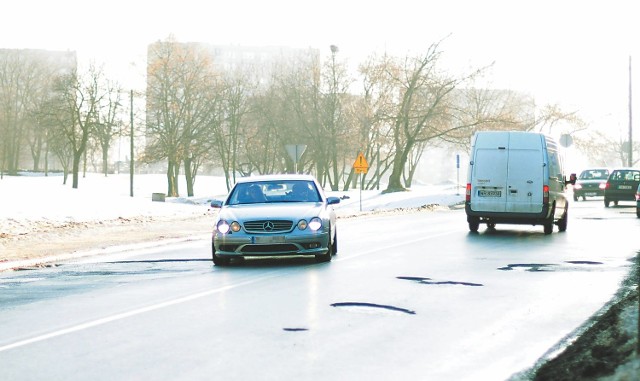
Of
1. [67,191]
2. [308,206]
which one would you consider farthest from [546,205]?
[67,191]

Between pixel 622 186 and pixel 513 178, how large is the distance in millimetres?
18351

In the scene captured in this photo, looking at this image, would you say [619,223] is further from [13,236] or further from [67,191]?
[67,191]

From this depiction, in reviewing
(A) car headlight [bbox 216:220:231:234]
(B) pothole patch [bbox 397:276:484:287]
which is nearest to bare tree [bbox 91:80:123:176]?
(A) car headlight [bbox 216:220:231:234]

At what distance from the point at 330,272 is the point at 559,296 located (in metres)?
3.87

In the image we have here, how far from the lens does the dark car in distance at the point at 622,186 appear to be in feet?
125

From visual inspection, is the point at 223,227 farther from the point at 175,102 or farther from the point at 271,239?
the point at 175,102

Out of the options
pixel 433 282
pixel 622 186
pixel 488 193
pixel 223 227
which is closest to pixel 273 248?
pixel 223 227

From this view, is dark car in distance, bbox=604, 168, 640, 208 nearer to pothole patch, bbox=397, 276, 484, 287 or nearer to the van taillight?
the van taillight

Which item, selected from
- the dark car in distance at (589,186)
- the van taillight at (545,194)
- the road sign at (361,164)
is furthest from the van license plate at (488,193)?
the dark car in distance at (589,186)

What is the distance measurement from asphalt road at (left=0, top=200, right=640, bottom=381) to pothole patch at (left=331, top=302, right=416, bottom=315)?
21mm

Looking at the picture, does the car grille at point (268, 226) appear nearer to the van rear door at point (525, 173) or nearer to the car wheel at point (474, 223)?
the van rear door at point (525, 173)

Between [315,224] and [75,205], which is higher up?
[315,224]

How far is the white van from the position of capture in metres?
21.4

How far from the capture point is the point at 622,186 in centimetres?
3822
